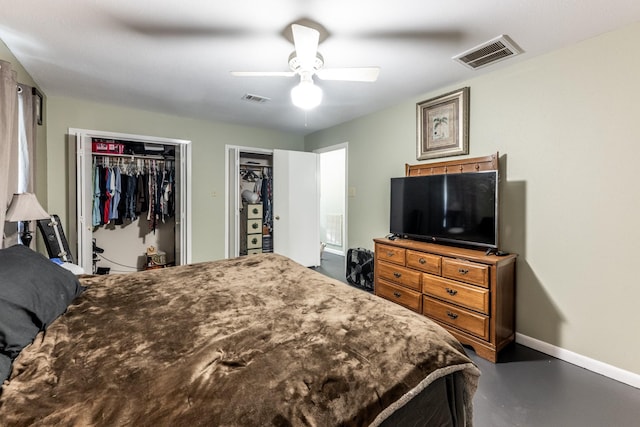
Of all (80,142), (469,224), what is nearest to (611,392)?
(469,224)

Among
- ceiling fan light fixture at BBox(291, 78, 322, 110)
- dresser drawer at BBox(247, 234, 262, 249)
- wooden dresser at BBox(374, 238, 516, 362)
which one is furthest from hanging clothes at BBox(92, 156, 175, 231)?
wooden dresser at BBox(374, 238, 516, 362)

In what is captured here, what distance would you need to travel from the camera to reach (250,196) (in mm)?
4684

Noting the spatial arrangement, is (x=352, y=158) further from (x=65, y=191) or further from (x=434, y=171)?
(x=65, y=191)

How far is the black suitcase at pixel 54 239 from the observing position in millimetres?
2832

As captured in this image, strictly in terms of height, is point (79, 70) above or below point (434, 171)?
above

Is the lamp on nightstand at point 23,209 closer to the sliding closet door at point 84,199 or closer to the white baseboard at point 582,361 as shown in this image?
the sliding closet door at point 84,199

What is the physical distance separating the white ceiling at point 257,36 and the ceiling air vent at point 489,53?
6cm

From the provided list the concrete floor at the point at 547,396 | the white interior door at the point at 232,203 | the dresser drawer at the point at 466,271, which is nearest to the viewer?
the concrete floor at the point at 547,396

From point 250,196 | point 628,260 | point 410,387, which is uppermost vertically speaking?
point 250,196

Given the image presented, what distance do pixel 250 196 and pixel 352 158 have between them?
5.85ft

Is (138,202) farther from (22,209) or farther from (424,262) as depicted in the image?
(424,262)

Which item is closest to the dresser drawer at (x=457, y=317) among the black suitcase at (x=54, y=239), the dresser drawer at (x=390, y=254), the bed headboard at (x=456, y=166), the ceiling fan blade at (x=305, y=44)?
the dresser drawer at (x=390, y=254)

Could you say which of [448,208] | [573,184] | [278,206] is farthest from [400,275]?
[278,206]

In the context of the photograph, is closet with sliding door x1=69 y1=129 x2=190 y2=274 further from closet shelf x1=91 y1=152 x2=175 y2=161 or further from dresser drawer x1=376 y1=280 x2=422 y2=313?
dresser drawer x1=376 y1=280 x2=422 y2=313
